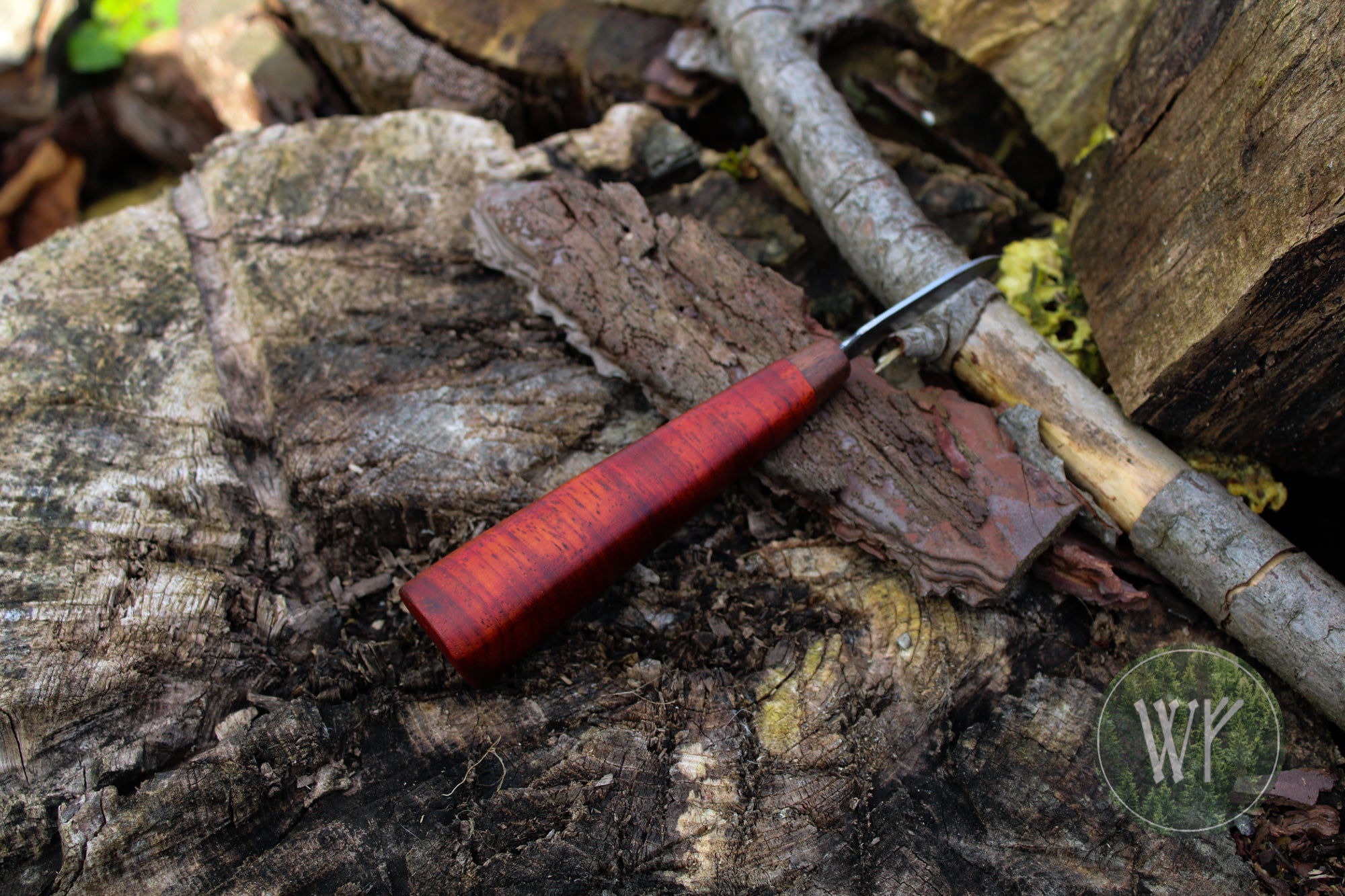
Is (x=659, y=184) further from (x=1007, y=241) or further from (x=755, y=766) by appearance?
(x=755, y=766)

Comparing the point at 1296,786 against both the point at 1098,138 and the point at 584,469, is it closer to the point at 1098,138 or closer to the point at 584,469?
the point at 584,469

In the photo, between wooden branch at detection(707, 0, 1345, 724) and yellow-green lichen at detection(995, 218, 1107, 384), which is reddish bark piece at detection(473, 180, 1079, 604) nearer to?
wooden branch at detection(707, 0, 1345, 724)

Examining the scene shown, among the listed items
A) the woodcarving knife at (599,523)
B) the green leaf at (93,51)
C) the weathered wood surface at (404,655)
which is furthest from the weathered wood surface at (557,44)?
the green leaf at (93,51)

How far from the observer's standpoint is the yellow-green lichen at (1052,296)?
2969mm

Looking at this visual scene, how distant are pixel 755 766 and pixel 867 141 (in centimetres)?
259

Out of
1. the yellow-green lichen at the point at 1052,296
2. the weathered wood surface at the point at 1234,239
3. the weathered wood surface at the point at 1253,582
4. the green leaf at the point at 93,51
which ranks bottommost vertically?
the green leaf at the point at 93,51

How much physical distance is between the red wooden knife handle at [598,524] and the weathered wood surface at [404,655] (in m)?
0.21

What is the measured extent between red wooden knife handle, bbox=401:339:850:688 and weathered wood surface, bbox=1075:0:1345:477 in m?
1.05

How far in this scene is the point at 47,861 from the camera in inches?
67.9

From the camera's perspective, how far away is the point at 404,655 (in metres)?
2.27

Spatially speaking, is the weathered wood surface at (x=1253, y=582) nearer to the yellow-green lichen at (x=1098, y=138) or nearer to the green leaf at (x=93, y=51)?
the yellow-green lichen at (x=1098, y=138)

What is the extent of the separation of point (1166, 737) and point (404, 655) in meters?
2.20

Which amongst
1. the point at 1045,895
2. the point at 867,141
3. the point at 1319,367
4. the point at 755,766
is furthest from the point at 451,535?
the point at 1319,367

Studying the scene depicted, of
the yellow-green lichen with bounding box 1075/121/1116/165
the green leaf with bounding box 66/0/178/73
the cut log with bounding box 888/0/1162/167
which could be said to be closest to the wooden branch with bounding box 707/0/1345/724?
the cut log with bounding box 888/0/1162/167
